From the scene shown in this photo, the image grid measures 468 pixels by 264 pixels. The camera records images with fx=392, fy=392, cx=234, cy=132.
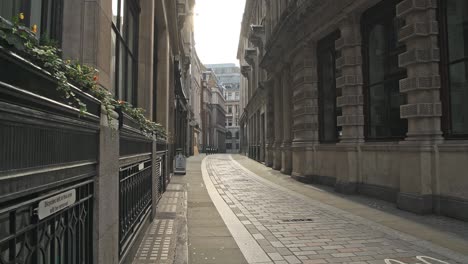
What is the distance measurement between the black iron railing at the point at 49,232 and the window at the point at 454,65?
8.39 meters

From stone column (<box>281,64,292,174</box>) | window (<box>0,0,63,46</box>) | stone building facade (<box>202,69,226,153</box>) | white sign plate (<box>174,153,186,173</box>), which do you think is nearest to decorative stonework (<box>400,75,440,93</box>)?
window (<box>0,0,63,46</box>)

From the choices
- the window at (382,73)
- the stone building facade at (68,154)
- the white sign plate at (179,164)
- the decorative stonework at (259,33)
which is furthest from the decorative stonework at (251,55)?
the stone building facade at (68,154)

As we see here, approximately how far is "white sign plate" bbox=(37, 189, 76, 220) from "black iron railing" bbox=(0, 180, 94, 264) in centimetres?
3

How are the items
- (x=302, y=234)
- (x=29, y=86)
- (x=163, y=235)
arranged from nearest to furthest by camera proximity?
(x=29, y=86) → (x=163, y=235) → (x=302, y=234)

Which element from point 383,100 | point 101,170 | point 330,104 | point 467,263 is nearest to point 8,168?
point 101,170

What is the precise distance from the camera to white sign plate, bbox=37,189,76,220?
2354mm

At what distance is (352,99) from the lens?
13.0 meters

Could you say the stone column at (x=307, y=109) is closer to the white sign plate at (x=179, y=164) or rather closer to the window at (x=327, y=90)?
the window at (x=327, y=90)

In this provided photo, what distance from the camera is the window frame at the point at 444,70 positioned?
→ 30.1ft

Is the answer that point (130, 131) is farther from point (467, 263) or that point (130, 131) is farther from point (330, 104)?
point (330, 104)

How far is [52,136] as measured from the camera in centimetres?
246

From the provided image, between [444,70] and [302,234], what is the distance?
5.37 metres

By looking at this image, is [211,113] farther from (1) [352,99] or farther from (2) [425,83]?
(2) [425,83]

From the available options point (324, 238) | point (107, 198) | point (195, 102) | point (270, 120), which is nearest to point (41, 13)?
point (107, 198)
